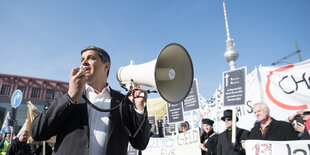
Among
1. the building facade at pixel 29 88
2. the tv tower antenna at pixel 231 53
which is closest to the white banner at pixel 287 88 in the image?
the building facade at pixel 29 88

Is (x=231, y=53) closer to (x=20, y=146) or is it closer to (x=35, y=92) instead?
(x=35, y=92)

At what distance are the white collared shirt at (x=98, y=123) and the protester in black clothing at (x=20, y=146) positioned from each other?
499 cm

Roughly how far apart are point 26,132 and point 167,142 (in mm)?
3857

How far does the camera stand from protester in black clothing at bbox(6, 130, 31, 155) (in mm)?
5041

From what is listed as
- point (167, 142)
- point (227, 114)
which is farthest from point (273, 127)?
point (167, 142)

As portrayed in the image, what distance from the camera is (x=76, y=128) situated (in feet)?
4.22

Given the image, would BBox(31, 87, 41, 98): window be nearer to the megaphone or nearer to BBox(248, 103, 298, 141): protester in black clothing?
BBox(248, 103, 298, 141): protester in black clothing

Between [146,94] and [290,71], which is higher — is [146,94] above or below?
below

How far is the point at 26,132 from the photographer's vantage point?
529cm

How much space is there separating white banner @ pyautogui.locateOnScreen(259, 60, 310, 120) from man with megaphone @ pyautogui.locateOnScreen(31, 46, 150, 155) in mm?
4498

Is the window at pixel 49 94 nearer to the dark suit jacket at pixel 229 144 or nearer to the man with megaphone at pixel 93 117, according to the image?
the dark suit jacket at pixel 229 144

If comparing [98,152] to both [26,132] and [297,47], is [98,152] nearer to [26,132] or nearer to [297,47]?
[26,132]

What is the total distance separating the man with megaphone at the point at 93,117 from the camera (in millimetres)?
1232

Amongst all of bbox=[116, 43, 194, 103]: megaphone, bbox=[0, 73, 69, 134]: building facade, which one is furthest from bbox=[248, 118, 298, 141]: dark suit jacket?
bbox=[0, 73, 69, 134]: building facade
